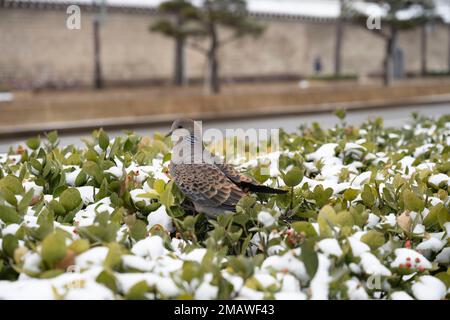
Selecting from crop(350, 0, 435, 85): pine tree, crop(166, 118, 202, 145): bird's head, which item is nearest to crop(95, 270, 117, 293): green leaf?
crop(166, 118, 202, 145): bird's head

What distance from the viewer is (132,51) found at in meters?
33.8

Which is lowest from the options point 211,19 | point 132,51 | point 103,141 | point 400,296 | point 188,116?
point 188,116

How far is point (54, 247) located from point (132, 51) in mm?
32315

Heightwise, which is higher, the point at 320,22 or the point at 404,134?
the point at 320,22

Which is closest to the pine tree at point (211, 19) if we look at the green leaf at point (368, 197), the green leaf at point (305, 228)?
the green leaf at point (368, 197)

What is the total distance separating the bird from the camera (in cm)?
321

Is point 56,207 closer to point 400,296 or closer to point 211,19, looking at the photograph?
point 400,296

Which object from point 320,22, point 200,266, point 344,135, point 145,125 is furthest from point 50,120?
point 320,22

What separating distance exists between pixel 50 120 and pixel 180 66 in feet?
59.9

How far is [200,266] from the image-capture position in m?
2.36

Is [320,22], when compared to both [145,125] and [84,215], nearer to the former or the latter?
[145,125]

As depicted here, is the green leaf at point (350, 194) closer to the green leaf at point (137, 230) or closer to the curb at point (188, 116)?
the green leaf at point (137, 230)

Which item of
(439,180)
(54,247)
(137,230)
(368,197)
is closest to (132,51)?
(439,180)

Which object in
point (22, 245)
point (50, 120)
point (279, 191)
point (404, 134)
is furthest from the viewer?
point (50, 120)
